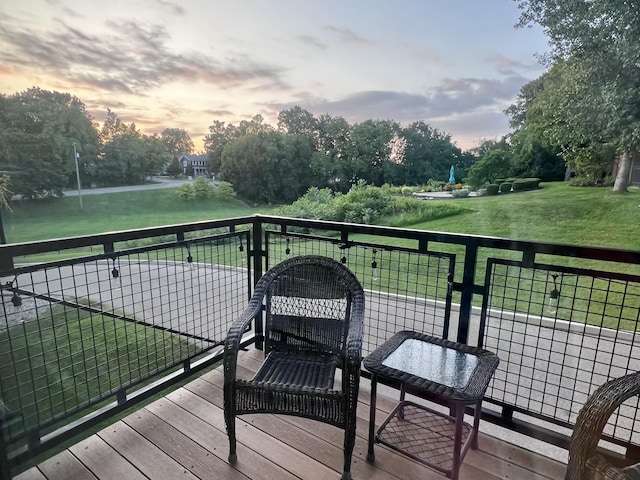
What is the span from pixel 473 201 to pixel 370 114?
1.58 m

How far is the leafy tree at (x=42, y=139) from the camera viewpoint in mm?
2727

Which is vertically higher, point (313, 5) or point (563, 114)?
point (313, 5)

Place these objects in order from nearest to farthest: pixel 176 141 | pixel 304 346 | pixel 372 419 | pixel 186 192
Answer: pixel 372 419 < pixel 304 346 < pixel 186 192 < pixel 176 141

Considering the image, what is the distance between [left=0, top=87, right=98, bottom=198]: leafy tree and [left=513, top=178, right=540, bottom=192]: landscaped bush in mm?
4168

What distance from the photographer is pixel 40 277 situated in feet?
4.39

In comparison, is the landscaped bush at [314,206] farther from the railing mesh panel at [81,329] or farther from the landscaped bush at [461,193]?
the landscaped bush at [461,193]

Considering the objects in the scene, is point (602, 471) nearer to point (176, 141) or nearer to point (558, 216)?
point (558, 216)

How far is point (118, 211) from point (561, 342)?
3.79m

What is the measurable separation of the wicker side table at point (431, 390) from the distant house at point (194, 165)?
3.11m

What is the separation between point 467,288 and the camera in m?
1.59

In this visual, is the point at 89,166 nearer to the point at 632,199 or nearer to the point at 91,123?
the point at 91,123

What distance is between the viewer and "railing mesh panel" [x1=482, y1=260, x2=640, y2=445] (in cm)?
Result: 140

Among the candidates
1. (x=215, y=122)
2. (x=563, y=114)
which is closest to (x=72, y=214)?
(x=215, y=122)

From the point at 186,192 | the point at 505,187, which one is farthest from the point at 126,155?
the point at 505,187
